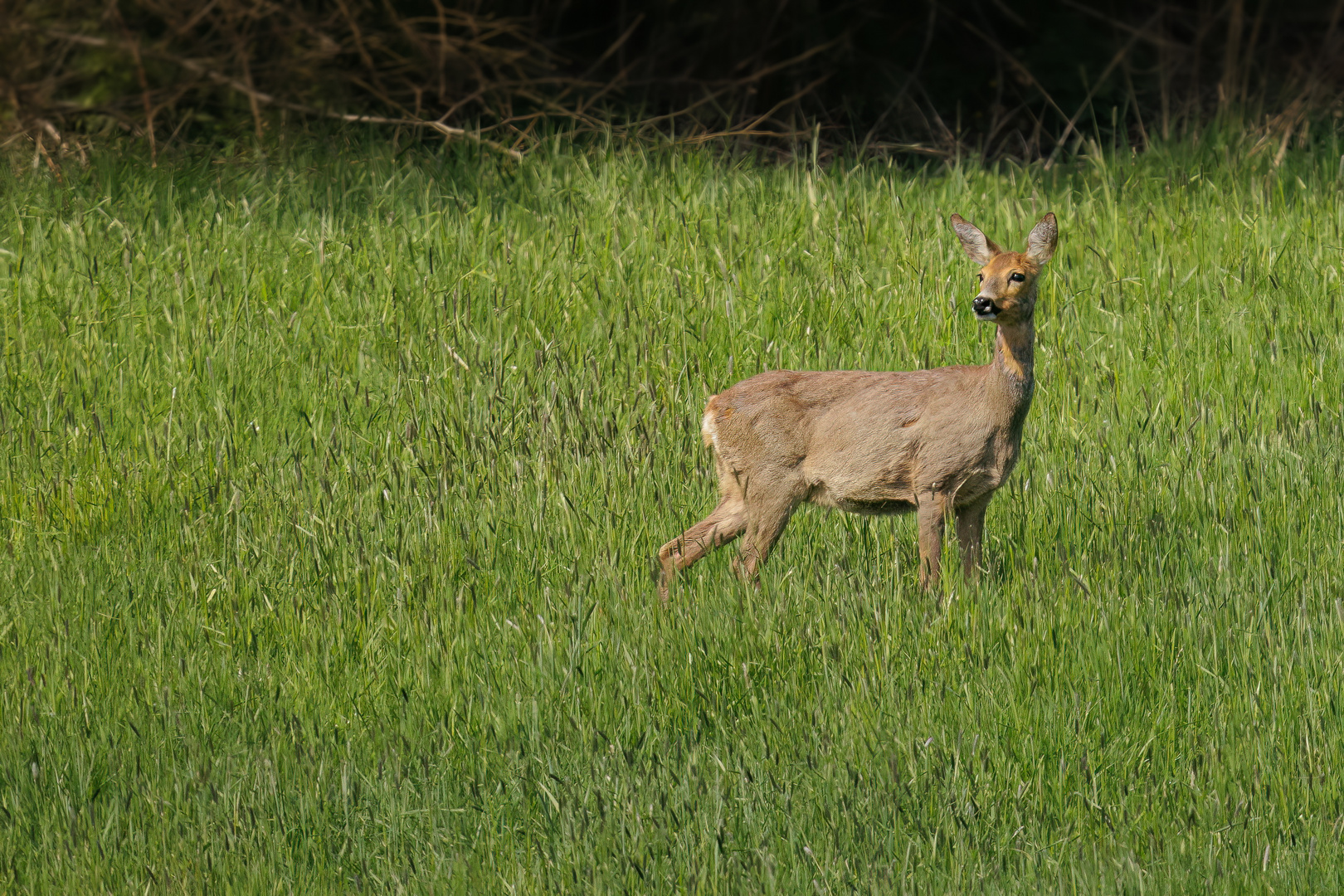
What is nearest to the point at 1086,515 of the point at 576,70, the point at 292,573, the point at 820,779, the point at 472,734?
the point at 820,779

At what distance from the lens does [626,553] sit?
201 inches

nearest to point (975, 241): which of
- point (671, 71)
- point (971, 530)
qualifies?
point (971, 530)

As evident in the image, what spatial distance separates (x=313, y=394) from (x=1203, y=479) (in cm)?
367

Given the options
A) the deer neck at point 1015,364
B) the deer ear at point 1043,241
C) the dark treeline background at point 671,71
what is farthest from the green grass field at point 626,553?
the dark treeline background at point 671,71

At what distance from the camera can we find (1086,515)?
5.21 meters

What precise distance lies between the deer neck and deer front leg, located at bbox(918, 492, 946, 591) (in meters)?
0.39

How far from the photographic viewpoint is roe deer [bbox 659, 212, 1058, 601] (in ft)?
15.9

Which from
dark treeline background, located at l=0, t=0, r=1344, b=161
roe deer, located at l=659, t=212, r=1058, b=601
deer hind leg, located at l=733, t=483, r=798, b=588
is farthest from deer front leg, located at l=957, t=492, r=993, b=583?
dark treeline background, located at l=0, t=0, r=1344, b=161

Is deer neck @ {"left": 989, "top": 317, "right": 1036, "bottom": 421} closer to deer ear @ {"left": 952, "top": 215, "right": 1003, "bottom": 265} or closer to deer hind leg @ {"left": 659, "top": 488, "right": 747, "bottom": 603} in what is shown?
deer ear @ {"left": 952, "top": 215, "right": 1003, "bottom": 265}

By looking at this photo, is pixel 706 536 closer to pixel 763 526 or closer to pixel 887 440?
pixel 763 526

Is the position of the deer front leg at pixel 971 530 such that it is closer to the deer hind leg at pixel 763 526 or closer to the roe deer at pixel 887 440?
A: the roe deer at pixel 887 440

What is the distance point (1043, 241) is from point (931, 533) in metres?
1.04

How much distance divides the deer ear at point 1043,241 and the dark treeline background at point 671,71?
378 centimetres

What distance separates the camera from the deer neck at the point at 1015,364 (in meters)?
4.84
